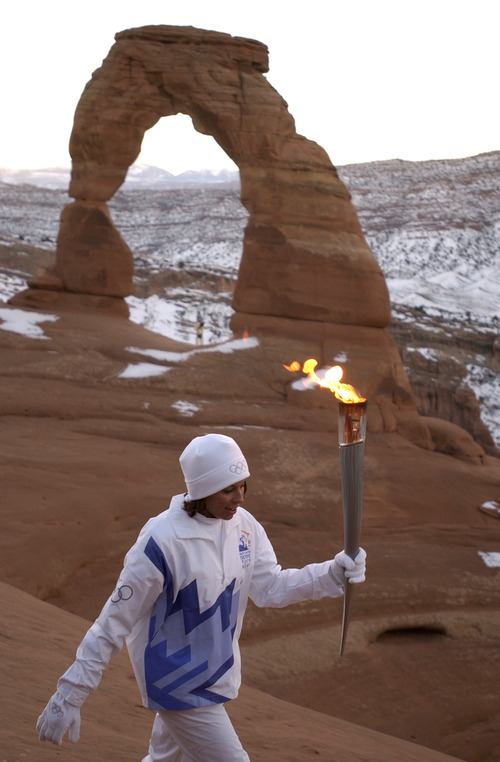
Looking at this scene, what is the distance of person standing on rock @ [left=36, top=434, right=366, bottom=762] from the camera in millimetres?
2898

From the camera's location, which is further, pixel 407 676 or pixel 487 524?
pixel 487 524

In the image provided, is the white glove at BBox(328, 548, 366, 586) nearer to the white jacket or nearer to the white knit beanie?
the white jacket

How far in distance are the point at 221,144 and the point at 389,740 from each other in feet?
42.0

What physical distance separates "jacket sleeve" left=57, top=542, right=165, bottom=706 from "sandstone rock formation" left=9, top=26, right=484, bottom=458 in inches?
487

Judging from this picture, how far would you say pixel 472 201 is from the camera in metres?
59.5

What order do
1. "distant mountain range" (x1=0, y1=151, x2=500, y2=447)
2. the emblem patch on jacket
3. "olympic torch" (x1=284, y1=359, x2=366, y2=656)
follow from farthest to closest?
"distant mountain range" (x1=0, y1=151, x2=500, y2=447)
the emblem patch on jacket
"olympic torch" (x1=284, y1=359, x2=366, y2=656)

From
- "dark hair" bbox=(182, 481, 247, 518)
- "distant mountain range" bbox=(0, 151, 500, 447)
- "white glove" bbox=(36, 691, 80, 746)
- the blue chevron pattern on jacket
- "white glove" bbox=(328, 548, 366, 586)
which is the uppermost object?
"dark hair" bbox=(182, 481, 247, 518)

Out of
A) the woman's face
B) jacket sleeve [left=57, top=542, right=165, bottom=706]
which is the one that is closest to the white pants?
jacket sleeve [left=57, top=542, right=165, bottom=706]

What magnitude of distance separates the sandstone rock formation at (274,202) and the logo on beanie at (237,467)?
1210 cm

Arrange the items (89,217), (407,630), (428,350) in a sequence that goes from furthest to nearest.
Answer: (428,350) < (89,217) < (407,630)

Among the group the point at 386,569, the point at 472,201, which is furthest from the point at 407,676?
the point at 472,201

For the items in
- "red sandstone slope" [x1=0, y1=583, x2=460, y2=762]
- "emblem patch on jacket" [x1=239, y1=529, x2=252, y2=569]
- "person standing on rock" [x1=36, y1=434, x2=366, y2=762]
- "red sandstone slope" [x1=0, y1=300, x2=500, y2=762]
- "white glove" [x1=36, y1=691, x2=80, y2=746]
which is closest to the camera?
"white glove" [x1=36, y1=691, x2=80, y2=746]

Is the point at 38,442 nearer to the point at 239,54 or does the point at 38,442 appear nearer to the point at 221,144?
the point at 221,144

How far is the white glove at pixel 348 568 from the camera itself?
3262 mm
